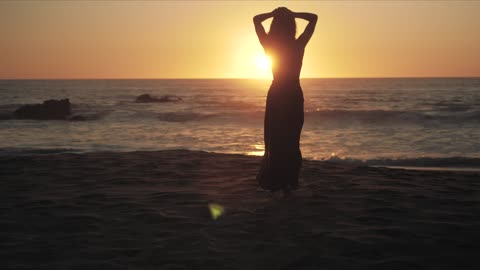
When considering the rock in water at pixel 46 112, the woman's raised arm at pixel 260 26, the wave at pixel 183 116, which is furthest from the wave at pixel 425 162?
the rock in water at pixel 46 112

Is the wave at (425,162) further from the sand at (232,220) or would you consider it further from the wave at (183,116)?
the wave at (183,116)

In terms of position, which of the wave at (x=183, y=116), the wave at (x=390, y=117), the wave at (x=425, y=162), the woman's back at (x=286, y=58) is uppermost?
the woman's back at (x=286, y=58)

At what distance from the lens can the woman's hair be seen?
569 cm

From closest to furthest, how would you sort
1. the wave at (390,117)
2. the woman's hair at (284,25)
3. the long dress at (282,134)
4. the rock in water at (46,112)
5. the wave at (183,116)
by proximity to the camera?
the woman's hair at (284,25) < the long dress at (282,134) < the wave at (390,117) < the rock in water at (46,112) < the wave at (183,116)

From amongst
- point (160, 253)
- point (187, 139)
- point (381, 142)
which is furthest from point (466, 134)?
point (160, 253)

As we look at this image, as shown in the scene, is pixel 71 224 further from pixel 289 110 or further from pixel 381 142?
pixel 381 142

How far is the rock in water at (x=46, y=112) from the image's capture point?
29844 millimetres

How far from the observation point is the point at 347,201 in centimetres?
605

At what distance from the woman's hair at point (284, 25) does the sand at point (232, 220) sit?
6.57 ft

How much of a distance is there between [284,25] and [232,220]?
7.66 feet

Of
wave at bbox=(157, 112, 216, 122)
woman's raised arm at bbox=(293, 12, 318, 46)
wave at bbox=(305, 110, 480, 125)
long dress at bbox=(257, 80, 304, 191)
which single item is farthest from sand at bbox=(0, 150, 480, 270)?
wave at bbox=(157, 112, 216, 122)

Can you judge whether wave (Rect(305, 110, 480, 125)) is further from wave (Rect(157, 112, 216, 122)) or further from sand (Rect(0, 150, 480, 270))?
sand (Rect(0, 150, 480, 270))

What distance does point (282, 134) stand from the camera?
19.6ft

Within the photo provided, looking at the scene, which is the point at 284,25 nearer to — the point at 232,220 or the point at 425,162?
the point at 232,220
